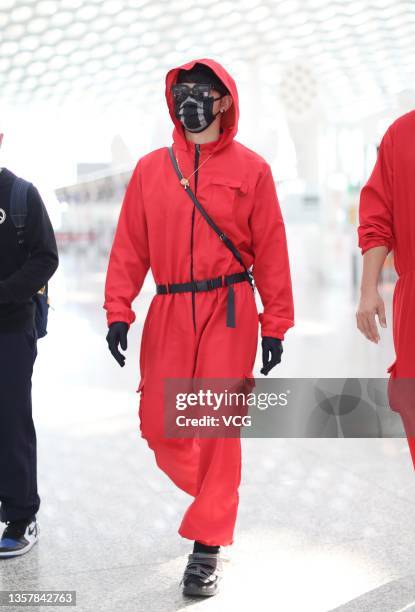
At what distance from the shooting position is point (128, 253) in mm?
2971

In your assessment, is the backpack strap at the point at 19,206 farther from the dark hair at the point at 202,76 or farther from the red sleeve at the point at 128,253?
the dark hair at the point at 202,76

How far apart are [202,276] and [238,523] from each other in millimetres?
1062

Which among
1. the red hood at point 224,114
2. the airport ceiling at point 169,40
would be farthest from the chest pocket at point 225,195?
the airport ceiling at point 169,40

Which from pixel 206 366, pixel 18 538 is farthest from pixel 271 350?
pixel 18 538

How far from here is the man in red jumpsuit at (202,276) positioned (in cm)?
281

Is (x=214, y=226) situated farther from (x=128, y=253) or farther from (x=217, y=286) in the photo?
(x=128, y=253)

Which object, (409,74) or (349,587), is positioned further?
(409,74)

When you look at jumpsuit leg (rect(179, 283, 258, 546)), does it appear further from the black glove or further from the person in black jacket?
the person in black jacket

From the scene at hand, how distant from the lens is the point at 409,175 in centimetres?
241

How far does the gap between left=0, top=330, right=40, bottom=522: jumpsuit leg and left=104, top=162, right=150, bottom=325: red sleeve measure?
36 cm

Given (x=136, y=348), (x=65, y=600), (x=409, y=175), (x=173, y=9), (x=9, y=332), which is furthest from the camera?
(x=173, y=9)

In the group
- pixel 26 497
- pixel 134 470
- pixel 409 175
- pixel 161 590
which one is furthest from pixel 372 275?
pixel 134 470

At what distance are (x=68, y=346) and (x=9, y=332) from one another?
5408 mm

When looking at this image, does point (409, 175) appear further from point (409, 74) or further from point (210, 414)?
point (409, 74)
